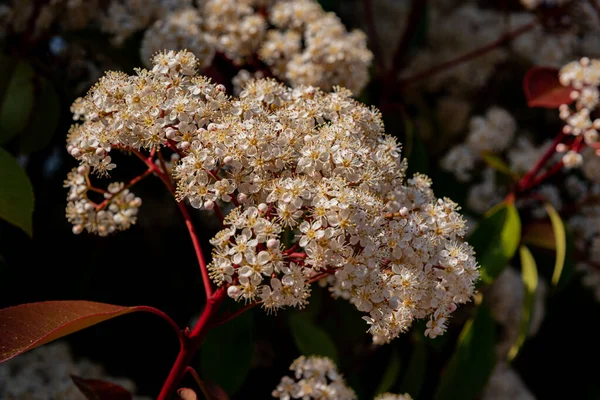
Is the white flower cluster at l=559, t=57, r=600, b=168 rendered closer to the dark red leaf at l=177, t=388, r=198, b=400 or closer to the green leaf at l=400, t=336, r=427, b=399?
the green leaf at l=400, t=336, r=427, b=399

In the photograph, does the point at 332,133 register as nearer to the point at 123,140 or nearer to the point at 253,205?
the point at 253,205

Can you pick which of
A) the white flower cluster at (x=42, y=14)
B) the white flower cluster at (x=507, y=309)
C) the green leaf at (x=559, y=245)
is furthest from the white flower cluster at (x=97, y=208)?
the white flower cluster at (x=507, y=309)

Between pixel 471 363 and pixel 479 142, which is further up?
pixel 479 142

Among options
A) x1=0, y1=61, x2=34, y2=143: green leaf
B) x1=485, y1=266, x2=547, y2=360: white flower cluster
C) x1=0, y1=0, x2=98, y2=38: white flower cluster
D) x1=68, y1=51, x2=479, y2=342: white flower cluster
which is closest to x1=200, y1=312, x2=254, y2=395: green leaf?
x1=68, y1=51, x2=479, y2=342: white flower cluster

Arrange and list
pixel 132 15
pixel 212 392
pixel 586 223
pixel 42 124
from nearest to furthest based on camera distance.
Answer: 1. pixel 212 392
2. pixel 42 124
3. pixel 132 15
4. pixel 586 223

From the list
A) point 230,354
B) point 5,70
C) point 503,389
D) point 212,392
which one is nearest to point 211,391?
point 212,392

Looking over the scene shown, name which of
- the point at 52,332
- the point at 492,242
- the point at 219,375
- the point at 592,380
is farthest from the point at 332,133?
the point at 592,380

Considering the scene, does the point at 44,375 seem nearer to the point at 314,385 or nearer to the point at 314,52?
the point at 314,385
